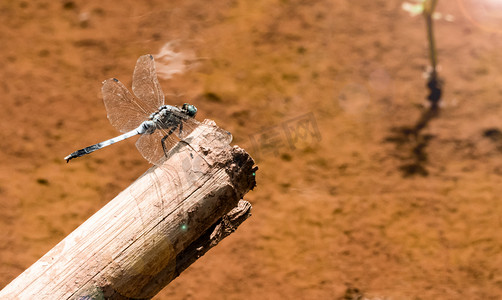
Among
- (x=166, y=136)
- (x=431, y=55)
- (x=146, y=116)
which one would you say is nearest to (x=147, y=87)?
(x=146, y=116)

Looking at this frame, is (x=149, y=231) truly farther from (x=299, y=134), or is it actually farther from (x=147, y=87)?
(x=299, y=134)

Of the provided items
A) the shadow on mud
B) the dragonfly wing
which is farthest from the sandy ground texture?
the dragonfly wing

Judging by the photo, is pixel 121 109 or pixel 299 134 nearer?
pixel 121 109

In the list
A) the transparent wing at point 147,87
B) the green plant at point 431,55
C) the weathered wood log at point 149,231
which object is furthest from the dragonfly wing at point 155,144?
the green plant at point 431,55

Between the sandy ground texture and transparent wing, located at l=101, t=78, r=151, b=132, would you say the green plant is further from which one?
transparent wing, located at l=101, t=78, r=151, b=132

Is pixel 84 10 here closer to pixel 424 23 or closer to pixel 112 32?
pixel 112 32
